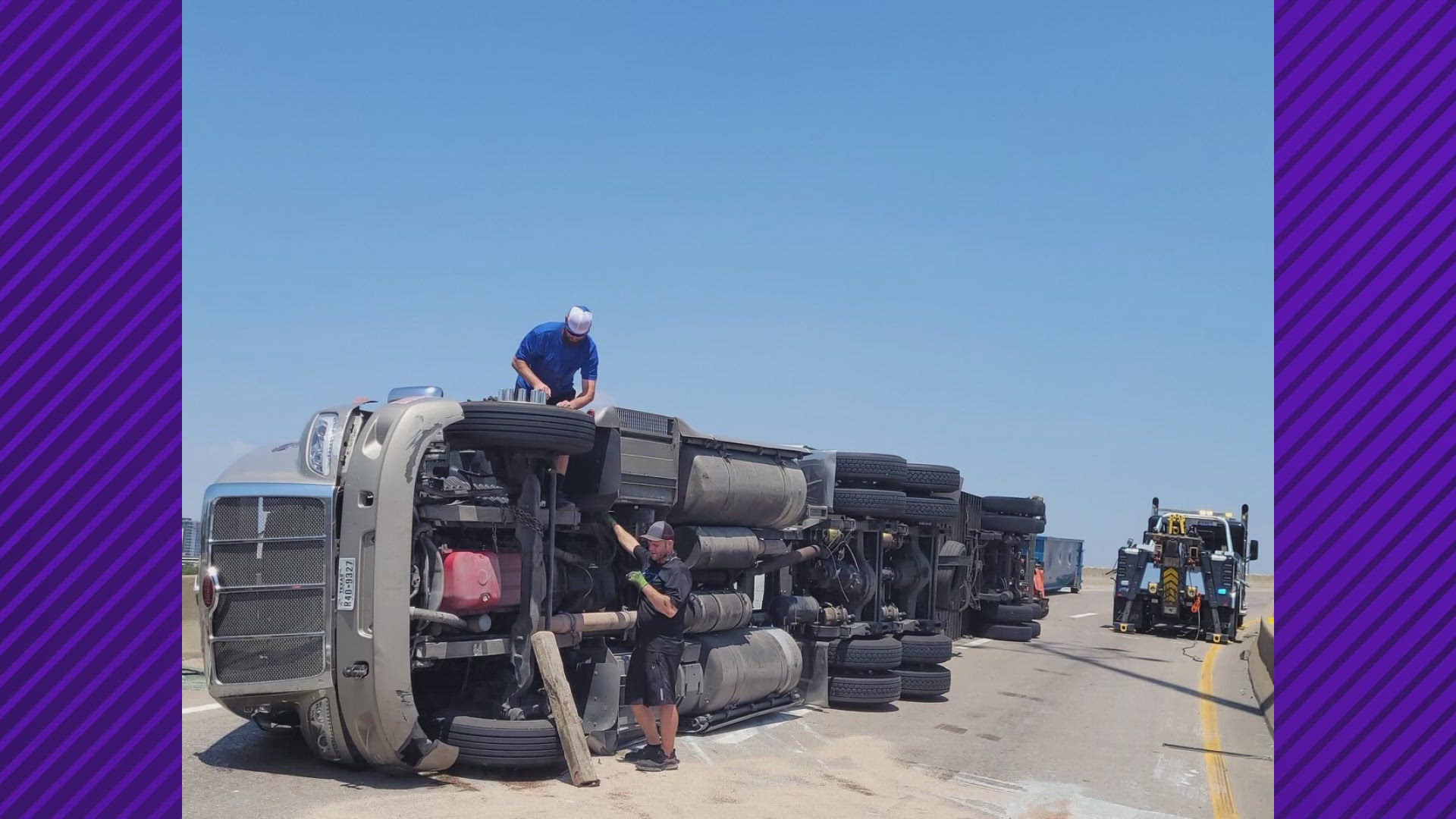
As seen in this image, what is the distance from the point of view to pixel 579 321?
365 inches

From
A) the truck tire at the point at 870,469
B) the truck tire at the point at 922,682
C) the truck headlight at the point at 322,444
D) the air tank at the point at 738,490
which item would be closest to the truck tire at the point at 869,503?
the truck tire at the point at 870,469

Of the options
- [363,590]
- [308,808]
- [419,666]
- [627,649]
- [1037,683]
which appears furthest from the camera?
[1037,683]

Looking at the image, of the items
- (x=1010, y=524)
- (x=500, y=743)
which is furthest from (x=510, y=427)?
(x=1010, y=524)

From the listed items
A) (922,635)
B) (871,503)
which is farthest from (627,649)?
(922,635)

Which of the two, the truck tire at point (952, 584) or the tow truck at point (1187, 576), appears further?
the tow truck at point (1187, 576)

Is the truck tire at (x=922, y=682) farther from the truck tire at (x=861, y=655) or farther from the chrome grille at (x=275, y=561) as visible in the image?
the chrome grille at (x=275, y=561)

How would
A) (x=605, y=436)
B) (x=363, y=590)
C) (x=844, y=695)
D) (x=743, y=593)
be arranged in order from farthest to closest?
1. (x=844, y=695)
2. (x=743, y=593)
3. (x=605, y=436)
4. (x=363, y=590)

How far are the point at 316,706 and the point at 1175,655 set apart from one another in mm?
17257

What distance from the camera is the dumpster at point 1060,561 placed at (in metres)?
Result: 40.9

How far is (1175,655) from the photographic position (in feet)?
69.6

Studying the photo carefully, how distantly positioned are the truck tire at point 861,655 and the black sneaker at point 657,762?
3.91m

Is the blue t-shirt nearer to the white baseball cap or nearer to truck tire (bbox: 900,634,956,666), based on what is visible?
the white baseball cap

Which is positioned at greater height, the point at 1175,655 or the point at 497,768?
the point at 497,768

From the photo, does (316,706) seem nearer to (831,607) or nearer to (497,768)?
(497,768)
